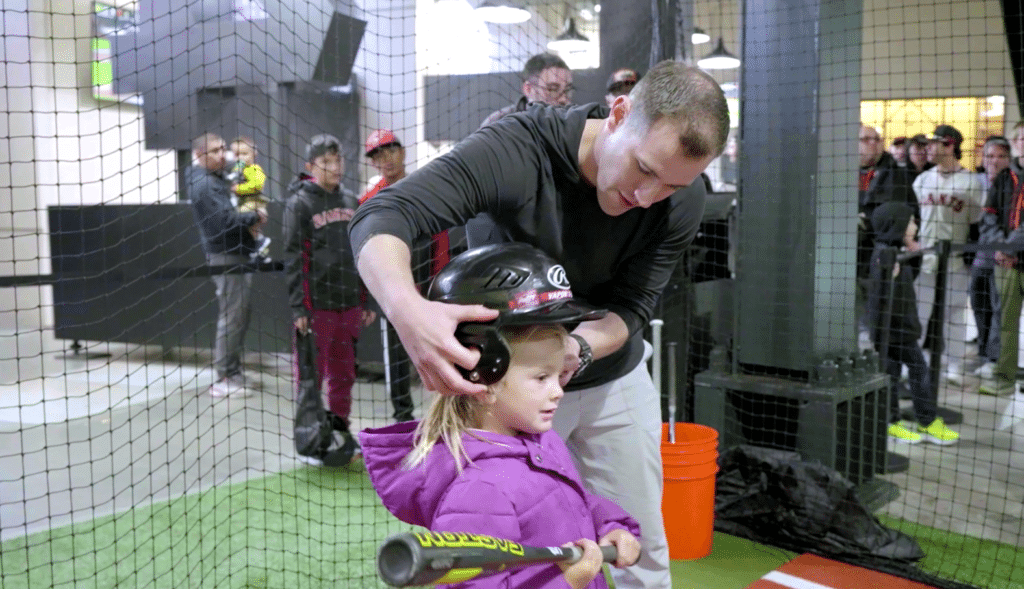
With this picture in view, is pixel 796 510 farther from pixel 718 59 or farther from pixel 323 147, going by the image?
pixel 718 59

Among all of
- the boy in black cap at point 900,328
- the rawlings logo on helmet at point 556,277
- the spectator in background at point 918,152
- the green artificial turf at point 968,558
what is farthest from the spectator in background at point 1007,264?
the rawlings logo on helmet at point 556,277

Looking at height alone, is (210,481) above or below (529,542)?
below

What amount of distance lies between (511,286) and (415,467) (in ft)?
1.27

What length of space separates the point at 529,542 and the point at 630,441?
0.73 meters

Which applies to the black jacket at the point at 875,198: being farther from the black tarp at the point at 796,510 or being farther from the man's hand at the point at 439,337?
the man's hand at the point at 439,337

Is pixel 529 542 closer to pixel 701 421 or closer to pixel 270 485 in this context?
pixel 701 421

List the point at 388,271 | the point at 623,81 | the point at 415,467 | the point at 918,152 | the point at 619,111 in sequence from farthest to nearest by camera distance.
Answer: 1. the point at 918,152
2. the point at 623,81
3. the point at 619,111
4. the point at 415,467
5. the point at 388,271

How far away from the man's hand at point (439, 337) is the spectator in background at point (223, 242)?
4.28 m

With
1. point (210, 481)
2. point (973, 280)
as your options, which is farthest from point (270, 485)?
point (973, 280)

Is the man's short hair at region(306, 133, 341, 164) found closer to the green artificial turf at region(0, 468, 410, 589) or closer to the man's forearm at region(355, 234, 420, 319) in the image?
the green artificial turf at region(0, 468, 410, 589)

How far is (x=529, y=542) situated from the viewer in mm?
1637

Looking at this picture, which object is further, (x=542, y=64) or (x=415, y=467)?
A: (x=542, y=64)

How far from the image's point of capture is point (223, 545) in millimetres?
3674

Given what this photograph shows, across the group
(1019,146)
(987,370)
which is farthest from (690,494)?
(987,370)
